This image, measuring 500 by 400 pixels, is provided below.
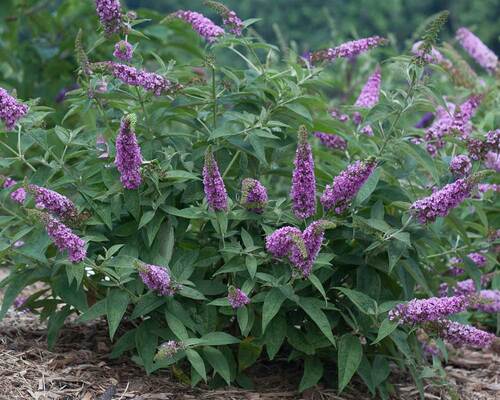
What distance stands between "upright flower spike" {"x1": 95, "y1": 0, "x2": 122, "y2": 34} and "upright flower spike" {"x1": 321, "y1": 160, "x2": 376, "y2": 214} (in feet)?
3.70

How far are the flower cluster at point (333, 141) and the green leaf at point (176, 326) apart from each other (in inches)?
50.1

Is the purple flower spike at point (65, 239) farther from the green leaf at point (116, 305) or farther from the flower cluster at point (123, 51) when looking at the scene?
the flower cluster at point (123, 51)

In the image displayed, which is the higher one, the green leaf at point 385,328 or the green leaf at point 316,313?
the green leaf at point 385,328

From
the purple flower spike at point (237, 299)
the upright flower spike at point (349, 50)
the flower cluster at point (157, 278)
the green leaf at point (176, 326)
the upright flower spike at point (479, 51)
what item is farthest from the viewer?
the upright flower spike at point (479, 51)

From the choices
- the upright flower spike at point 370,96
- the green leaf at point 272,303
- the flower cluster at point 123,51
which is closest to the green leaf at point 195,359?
the green leaf at point 272,303

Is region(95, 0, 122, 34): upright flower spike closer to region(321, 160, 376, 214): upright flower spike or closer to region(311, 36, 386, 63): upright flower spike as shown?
region(311, 36, 386, 63): upright flower spike

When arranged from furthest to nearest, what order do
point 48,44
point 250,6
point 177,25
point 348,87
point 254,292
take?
point 250,6 < point 348,87 < point 48,44 < point 177,25 < point 254,292

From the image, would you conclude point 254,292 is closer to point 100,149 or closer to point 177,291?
point 177,291

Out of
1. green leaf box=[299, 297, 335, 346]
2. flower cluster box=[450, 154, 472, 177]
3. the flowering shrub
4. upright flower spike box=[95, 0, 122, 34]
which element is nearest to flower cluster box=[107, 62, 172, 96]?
the flowering shrub

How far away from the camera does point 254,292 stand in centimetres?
367

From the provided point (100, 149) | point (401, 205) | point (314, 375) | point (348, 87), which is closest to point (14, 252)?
point (100, 149)

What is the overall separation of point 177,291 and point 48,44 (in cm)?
459

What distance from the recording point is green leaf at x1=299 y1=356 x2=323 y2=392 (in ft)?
11.8

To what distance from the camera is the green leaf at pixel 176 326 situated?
131 inches
